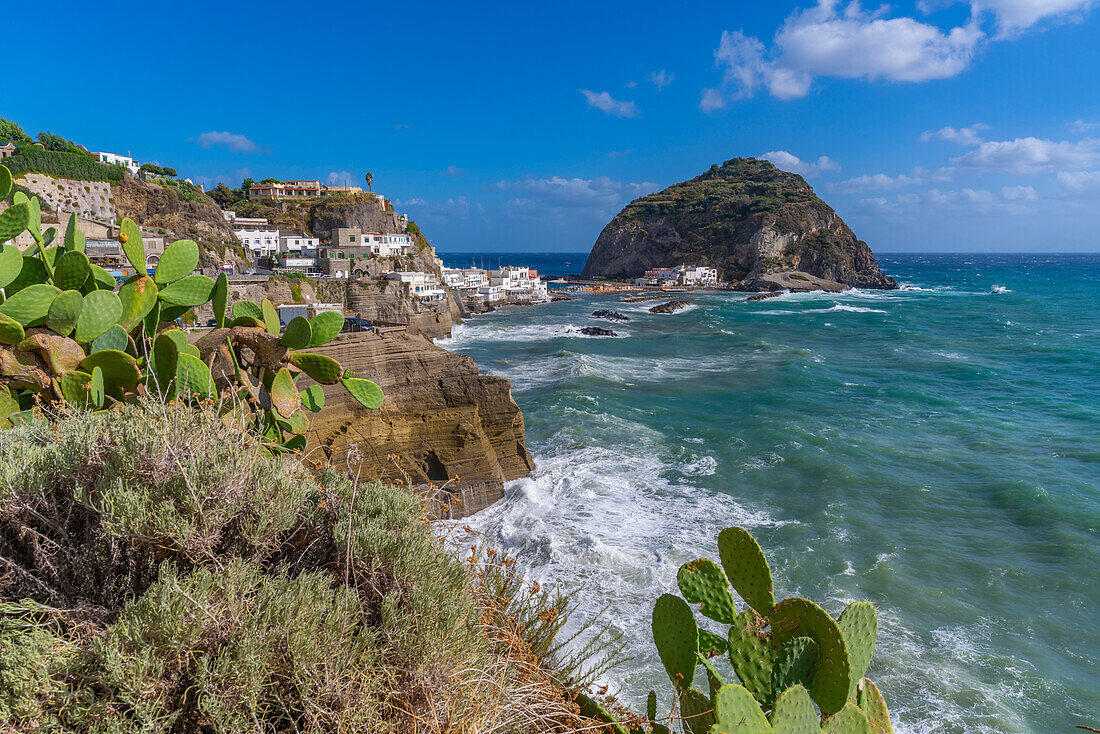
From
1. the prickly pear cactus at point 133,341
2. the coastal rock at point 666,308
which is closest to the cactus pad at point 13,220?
the prickly pear cactus at point 133,341

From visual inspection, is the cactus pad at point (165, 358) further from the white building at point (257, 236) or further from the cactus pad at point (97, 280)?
the white building at point (257, 236)

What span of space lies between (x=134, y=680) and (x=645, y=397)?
77.7 feet

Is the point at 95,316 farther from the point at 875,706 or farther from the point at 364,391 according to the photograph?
the point at 875,706

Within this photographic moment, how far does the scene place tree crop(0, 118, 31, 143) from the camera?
185 feet

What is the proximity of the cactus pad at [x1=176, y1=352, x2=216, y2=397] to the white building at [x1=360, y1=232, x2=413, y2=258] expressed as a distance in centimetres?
6110

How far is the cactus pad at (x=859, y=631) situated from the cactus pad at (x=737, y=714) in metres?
0.95

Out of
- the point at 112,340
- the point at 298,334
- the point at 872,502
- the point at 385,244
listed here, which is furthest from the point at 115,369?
the point at 385,244

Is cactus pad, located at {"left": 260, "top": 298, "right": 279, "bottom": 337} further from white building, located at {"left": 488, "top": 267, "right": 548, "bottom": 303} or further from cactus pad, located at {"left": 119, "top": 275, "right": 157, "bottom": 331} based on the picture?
white building, located at {"left": 488, "top": 267, "right": 548, "bottom": 303}

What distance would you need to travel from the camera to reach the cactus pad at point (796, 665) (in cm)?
306

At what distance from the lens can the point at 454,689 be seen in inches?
107

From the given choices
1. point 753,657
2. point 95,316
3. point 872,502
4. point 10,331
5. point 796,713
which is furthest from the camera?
point 872,502

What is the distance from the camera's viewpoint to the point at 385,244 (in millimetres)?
65875

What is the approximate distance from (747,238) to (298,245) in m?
90.0

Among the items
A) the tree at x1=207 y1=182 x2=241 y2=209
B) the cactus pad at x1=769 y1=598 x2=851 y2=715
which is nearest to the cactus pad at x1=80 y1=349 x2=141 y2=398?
the cactus pad at x1=769 y1=598 x2=851 y2=715
